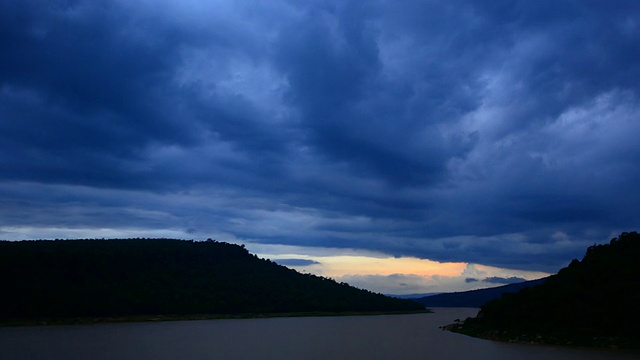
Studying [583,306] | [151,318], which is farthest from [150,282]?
[583,306]

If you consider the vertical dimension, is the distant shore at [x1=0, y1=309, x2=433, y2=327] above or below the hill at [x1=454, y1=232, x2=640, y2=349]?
below

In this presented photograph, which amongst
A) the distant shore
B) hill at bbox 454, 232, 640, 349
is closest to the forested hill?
the distant shore

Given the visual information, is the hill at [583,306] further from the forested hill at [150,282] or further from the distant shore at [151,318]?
the forested hill at [150,282]

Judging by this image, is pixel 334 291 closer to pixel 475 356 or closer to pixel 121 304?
pixel 121 304

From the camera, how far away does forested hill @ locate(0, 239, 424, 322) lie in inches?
4560

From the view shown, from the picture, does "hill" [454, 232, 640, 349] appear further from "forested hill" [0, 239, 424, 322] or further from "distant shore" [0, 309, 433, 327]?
"forested hill" [0, 239, 424, 322]

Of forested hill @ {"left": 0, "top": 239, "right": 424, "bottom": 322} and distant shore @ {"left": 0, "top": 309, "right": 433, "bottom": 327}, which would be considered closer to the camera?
distant shore @ {"left": 0, "top": 309, "right": 433, "bottom": 327}

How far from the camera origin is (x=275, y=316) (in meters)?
154

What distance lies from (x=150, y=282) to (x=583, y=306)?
112356mm

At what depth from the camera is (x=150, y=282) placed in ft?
474

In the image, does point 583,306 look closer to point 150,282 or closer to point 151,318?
point 151,318

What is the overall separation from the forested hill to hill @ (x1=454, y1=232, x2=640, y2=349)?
83000mm

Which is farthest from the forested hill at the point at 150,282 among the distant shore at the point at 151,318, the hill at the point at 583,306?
the hill at the point at 583,306

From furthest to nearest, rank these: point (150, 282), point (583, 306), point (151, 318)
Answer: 1. point (150, 282)
2. point (151, 318)
3. point (583, 306)
